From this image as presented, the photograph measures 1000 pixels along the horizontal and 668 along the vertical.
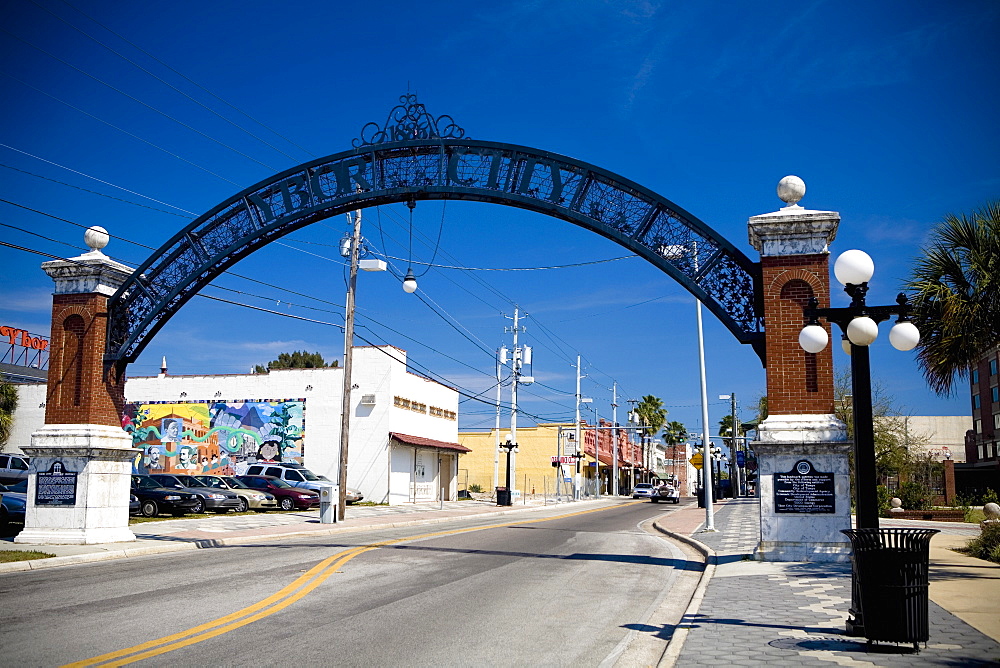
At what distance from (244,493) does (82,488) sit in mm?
15983

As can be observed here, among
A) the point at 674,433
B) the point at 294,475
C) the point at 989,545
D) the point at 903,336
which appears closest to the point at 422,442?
the point at 294,475

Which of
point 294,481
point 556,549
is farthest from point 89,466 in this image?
point 294,481

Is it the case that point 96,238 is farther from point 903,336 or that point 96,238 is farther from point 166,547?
point 903,336

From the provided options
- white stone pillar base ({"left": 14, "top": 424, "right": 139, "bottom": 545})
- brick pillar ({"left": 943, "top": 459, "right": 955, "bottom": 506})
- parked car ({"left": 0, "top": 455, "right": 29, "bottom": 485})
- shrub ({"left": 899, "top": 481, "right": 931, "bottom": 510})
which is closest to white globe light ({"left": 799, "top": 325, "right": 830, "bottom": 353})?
white stone pillar base ({"left": 14, "top": 424, "right": 139, "bottom": 545})

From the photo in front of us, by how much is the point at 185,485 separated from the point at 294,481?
5780mm

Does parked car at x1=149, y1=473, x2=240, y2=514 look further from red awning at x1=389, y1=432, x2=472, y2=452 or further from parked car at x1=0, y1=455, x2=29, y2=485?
red awning at x1=389, y1=432, x2=472, y2=452

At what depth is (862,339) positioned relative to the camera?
31.0 feet

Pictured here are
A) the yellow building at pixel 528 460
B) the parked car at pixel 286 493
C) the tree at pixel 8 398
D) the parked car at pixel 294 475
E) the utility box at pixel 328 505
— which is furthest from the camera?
the yellow building at pixel 528 460

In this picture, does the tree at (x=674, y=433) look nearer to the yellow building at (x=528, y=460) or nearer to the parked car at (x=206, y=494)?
the yellow building at (x=528, y=460)

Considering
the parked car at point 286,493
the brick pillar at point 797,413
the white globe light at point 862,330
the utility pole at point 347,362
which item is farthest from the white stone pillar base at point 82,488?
Result: the parked car at point 286,493

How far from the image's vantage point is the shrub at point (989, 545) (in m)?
15.0

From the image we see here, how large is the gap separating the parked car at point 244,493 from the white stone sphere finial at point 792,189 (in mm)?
24807

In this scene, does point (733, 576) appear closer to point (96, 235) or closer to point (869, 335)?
point (869, 335)

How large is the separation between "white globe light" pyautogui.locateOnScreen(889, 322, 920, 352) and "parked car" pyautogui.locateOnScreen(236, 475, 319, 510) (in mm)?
29228
